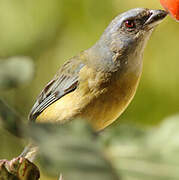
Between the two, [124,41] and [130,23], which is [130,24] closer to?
[130,23]

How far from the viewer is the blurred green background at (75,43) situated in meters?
3.42

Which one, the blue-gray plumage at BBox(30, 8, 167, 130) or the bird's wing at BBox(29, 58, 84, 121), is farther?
→ the bird's wing at BBox(29, 58, 84, 121)

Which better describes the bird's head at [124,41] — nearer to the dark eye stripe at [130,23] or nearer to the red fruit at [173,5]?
the dark eye stripe at [130,23]

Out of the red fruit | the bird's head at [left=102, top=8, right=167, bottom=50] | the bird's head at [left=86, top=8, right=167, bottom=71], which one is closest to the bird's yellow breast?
the bird's head at [left=86, top=8, right=167, bottom=71]

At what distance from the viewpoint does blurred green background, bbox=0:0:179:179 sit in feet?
11.2

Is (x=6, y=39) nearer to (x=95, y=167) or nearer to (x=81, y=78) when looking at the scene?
(x=81, y=78)

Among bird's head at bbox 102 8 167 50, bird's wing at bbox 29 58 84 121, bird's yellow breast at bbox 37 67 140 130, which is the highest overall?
bird's head at bbox 102 8 167 50

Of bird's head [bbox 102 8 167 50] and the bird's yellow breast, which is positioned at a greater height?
bird's head [bbox 102 8 167 50]

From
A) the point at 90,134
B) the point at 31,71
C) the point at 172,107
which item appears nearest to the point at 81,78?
the point at 172,107

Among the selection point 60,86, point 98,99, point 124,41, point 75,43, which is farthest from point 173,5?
point 75,43

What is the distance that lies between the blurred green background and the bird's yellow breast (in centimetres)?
67

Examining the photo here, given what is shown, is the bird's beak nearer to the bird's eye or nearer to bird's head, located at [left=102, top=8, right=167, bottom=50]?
bird's head, located at [left=102, top=8, right=167, bottom=50]

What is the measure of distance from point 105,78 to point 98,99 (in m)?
0.19

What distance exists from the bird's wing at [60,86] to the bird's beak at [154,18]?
0.70 meters
